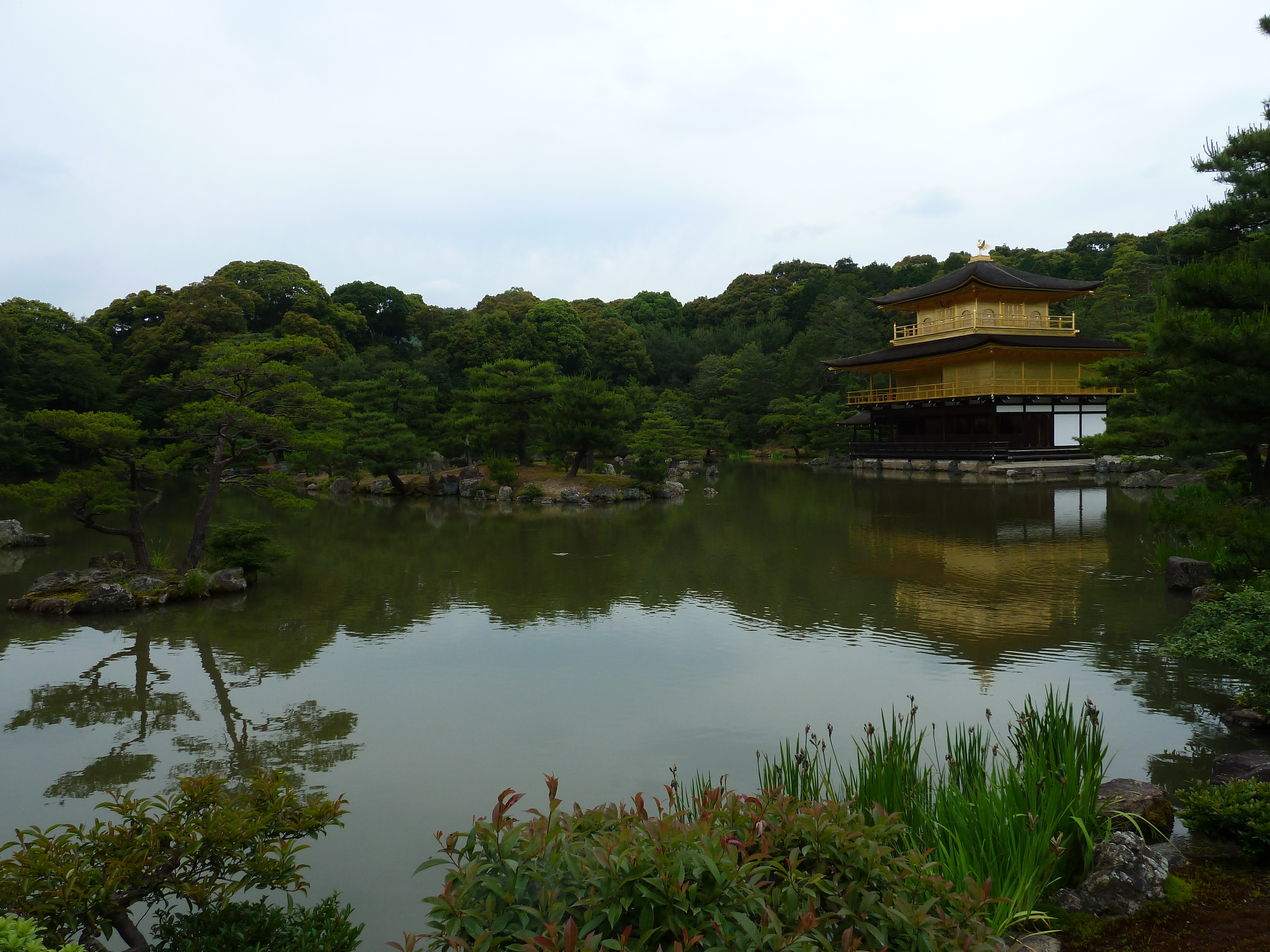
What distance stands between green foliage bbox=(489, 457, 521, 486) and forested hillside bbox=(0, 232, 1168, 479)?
0.91 metres

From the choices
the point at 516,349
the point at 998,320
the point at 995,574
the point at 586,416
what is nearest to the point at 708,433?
the point at 516,349

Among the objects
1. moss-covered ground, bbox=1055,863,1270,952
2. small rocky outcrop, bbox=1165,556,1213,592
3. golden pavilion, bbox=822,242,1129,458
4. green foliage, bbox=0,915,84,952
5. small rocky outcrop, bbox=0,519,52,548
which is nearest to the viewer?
green foliage, bbox=0,915,84,952

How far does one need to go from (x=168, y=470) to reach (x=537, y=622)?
558cm

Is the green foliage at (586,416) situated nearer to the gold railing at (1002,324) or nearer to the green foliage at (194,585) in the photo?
the green foliage at (194,585)

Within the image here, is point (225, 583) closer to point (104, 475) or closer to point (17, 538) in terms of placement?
point (104, 475)

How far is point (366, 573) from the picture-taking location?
11.4 metres

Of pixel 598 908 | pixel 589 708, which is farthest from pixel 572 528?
pixel 598 908

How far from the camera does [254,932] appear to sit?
261cm

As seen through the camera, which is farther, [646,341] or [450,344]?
[646,341]

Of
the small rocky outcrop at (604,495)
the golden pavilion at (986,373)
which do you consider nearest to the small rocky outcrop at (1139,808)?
the small rocky outcrop at (604,495)

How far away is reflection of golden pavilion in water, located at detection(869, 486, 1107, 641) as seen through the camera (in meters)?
7.82

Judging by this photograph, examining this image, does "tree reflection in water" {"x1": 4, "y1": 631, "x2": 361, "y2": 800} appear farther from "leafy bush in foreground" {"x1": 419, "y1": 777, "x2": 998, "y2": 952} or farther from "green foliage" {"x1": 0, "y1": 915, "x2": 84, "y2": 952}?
"leafy bush in foreground" {"x1": 419, "y1": 777, "x2": 998, "y2": 952}

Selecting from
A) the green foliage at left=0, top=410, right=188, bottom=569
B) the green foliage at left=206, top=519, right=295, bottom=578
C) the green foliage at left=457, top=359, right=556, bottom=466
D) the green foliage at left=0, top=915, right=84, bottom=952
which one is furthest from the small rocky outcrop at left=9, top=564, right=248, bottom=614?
the green foliage at left=457, top=359, right=556, bottom=466

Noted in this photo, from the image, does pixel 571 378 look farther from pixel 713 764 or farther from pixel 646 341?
pixel 646 341
